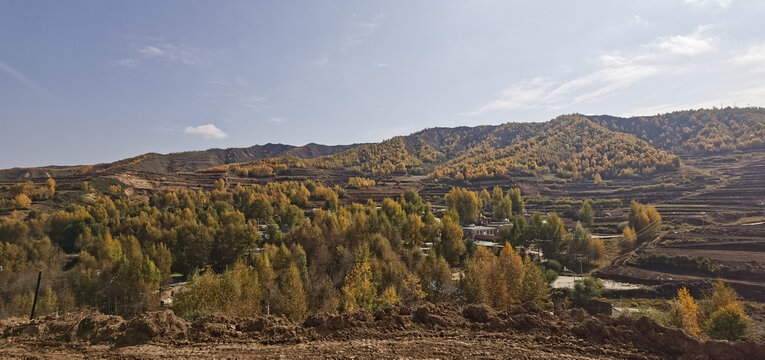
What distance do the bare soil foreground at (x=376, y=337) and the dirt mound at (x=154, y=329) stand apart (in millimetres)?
23

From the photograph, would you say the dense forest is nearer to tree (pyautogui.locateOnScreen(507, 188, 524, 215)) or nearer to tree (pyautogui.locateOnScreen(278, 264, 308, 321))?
tree (pyautogui.locateOnScreen(278, 264, 308, 321))

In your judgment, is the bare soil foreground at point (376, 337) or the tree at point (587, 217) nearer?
the bare soil foreground at point (376, 337)

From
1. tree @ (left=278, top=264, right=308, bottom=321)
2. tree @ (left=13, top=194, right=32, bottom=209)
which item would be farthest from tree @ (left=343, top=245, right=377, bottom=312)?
tree @ (left=13, top=194, right=32, bottom=209)

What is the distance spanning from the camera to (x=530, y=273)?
31.4m

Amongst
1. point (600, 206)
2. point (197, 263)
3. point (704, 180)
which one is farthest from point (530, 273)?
point (704, 180)

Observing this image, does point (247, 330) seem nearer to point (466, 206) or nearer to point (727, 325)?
point (727, 325)

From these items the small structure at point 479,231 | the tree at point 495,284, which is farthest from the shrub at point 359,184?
the tree at point 495,284

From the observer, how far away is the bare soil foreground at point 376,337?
868 centimetres

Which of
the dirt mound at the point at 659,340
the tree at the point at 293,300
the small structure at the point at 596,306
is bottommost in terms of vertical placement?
the small structure at the point at 596,306

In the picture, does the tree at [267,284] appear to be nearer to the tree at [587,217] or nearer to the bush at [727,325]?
the bush at [727,325]

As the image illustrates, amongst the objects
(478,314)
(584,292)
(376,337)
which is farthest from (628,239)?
(376,337)

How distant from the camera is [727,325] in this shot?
21891mm

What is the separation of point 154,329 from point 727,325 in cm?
2932

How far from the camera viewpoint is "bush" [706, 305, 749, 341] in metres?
21.4
